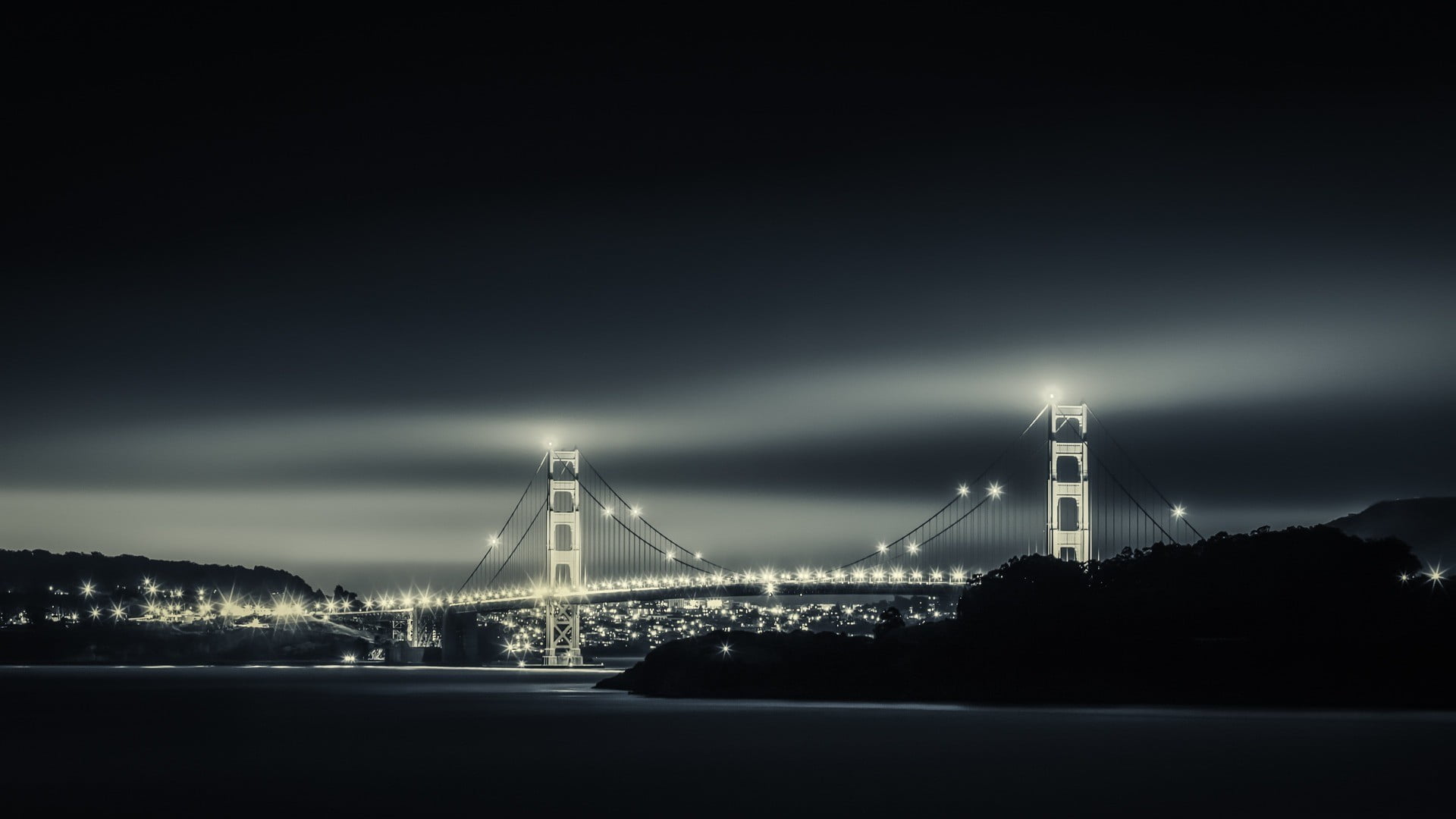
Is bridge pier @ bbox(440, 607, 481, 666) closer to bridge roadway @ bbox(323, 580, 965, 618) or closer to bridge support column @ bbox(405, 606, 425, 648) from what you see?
bridge support column @ bbox(405, 606, 425, 648)

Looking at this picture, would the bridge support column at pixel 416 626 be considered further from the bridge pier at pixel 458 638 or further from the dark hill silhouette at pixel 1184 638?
the dark hill silhouette at pixel 1184 638

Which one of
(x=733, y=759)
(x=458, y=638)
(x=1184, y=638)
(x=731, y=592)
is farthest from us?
(x=458, y=638)

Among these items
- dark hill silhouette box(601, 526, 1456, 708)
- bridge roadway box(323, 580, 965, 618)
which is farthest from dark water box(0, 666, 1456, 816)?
bridge roadway box(323, 580, 965, 618)

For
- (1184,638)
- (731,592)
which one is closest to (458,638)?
(731,592)

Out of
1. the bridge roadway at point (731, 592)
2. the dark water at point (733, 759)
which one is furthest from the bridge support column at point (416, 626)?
the dark water at point (733, 759)

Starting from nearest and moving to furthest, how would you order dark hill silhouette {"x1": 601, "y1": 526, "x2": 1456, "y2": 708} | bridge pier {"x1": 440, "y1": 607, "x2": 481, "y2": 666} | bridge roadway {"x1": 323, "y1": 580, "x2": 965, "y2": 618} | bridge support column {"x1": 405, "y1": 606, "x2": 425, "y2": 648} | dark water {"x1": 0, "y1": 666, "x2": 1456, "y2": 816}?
1. dark water {"x1": 0, "y1": 666, "x2": 1456, "y2": 816}
2. dark hill silhouette {"x1": 601, "y1": 526, "x2": 1456, "y2": 708}
3. bridge roadway {"x1": 323, "y1": 580, "x2": 965, "y2": 618}
4. bridge pier {"x1": 440, "y1": 607, "x2": 481, "y2": 666}
5. bridge support column {"x1": 405, "y1": 606, "x2": 425, "y2": 648}

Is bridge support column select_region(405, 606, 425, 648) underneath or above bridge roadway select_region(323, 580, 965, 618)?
underneath

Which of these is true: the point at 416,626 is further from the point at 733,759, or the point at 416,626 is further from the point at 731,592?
the point at 733,759
